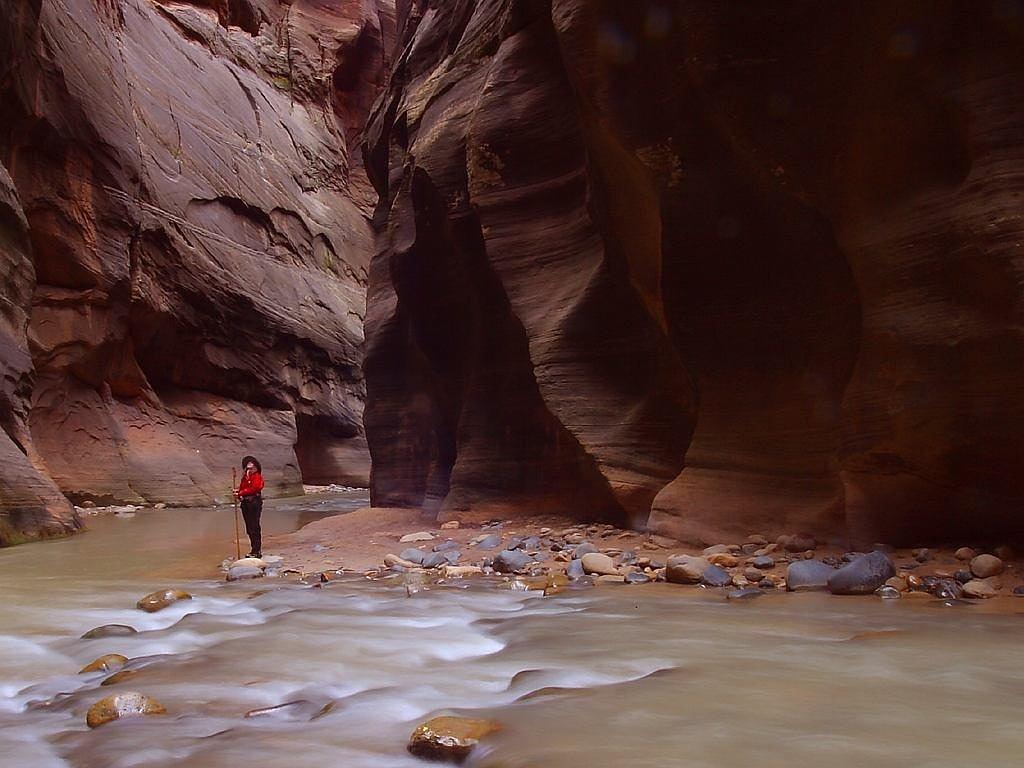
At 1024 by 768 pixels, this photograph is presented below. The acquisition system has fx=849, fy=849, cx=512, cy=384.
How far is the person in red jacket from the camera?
28.2 ft

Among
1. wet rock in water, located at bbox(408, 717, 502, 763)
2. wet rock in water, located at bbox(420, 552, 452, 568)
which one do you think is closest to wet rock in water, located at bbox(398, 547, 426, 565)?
wet rock in water, located at bbox(420, 552, 452, 568)

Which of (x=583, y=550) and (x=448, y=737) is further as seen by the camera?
(x=583, y=550)

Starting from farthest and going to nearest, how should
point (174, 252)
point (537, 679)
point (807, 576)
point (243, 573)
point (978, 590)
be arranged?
1. point (174, 252)
2. point (243, 573)
3. point (807, 576)
4. point (978, 590)
5. point (537, 679)

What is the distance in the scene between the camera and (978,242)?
5414mm

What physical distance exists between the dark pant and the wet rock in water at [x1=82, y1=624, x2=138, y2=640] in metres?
3.86

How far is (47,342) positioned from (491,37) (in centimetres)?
1296

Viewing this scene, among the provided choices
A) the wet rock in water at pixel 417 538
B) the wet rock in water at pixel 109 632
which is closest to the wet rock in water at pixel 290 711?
the wet rock in water at pixel 109 632

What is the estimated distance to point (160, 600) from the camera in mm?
5617

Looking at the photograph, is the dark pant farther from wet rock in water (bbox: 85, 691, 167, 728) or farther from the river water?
wet rock in water (bbox: 85, 691, 167, 728)

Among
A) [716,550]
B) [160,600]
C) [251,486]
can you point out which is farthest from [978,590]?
[251,486]

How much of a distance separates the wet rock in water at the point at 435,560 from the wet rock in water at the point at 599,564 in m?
1.40

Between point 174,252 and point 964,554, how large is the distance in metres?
22.5

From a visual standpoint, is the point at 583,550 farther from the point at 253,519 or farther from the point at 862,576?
the point at 253,519

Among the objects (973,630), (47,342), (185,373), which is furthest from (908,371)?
(185,373)
